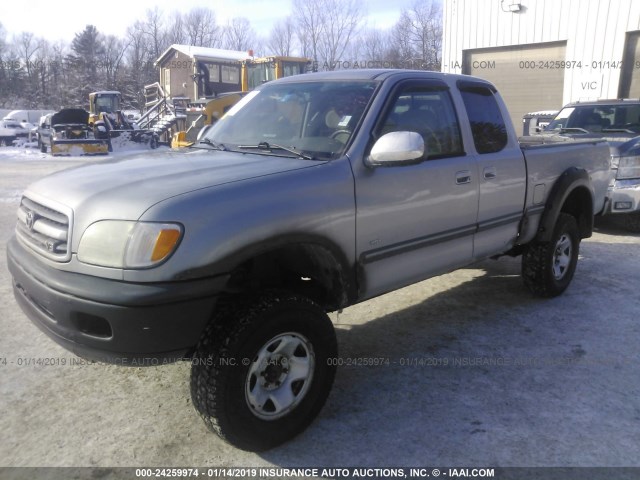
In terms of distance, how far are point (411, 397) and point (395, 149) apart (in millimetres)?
1542

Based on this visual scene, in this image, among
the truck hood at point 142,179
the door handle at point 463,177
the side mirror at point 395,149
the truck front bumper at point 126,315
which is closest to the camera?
the truck front bumper at point 126,315

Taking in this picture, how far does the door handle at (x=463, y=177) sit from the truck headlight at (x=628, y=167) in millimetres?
4973

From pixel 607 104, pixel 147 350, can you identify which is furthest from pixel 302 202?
pixel 607 104

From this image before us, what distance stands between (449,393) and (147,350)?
1953mm

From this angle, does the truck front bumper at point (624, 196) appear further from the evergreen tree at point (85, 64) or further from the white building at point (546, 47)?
the evergreen tree at point (85, 64)

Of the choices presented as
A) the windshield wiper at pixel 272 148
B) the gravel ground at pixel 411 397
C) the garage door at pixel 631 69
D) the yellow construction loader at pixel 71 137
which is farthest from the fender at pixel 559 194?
the yellow construction loader at pixel 71 137

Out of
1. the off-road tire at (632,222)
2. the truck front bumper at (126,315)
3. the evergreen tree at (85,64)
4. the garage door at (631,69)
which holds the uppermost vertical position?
the evergreen tree at (85,64)

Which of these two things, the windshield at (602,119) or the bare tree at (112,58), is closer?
the windshield at (602,119)

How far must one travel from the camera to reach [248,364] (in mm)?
2721

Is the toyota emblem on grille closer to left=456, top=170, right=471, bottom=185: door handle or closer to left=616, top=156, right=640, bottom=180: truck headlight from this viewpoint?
left=456, top=170, right=471, bottom=185: door handle

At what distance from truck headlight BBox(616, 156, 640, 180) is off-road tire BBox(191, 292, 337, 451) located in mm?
6451

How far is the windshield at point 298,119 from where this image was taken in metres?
3.38

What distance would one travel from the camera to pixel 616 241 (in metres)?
7.57

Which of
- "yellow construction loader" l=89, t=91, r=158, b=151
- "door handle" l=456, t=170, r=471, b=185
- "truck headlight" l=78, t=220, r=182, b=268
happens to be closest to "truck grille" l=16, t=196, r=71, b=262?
"truck headlight" l=78, t=220, r=182, b=268
